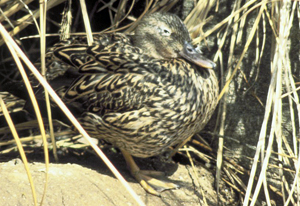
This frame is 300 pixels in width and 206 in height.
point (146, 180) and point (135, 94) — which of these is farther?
point (146, 180)

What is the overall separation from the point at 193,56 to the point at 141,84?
390mm

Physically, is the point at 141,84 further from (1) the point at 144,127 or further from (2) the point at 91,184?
(2) the point at 91,184

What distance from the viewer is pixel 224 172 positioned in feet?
10.6

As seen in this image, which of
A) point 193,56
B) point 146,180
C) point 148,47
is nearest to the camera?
point 193,56

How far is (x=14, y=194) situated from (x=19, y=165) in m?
0.39

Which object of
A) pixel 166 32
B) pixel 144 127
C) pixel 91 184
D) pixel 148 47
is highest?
pixel 166 32

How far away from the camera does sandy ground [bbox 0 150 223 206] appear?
229 cm

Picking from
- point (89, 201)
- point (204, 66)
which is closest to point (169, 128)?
point (204, 66)

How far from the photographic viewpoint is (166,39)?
2.71m

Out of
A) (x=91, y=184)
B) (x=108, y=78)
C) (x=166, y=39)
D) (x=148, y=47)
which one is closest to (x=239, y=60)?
(x=166, y=39)

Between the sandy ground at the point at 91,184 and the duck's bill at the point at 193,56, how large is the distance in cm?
88

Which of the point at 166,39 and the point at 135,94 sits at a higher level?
the point at 166,39

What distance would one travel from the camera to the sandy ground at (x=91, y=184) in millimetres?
2285

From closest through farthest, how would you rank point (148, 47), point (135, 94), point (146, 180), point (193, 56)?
1. point (135, 94)
2. point (193, 56)
3. point (148, 47)
4. point (146, 180)
